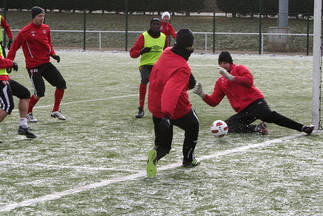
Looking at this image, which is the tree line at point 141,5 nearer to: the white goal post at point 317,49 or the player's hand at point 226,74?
the white goal post at point 317,49

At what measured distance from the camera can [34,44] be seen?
10430 mm

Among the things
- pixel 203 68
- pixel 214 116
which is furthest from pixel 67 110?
pixel 203 68

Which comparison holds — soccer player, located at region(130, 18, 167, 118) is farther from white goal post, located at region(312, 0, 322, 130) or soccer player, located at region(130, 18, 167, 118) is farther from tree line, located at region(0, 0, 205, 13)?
tree line, located at region(0, 0, 205, 13)

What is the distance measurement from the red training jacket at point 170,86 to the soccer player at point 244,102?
2.32m

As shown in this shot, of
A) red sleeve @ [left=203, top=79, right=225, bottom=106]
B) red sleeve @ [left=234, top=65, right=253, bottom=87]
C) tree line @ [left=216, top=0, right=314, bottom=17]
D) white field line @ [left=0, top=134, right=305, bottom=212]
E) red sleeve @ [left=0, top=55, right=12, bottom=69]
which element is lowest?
white field line @ [left=0, top=134, right=305, bottom=212]

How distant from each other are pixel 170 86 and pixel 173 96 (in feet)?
0.41

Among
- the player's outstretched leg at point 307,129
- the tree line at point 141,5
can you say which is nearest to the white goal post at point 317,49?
the player's outstretched leg at point 307,129

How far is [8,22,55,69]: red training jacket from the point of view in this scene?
1032 cm

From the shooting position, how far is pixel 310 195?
225 inches

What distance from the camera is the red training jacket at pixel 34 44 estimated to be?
10320 mm

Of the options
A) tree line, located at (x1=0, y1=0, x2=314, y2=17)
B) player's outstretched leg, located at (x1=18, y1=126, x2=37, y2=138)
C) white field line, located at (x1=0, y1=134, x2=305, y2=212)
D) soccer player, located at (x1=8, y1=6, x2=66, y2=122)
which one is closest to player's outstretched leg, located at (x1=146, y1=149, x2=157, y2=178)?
white field line, located at (x1=0, y1=134, x2=305, y2=212)

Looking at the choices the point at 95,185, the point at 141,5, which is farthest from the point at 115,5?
the point at 95,185

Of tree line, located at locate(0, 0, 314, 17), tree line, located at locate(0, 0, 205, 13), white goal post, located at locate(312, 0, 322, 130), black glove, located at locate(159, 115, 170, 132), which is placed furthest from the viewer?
tree line, located at locate(0, 0, 205, 13)

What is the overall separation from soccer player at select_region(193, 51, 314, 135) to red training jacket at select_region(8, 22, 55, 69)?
3160 millimetres
